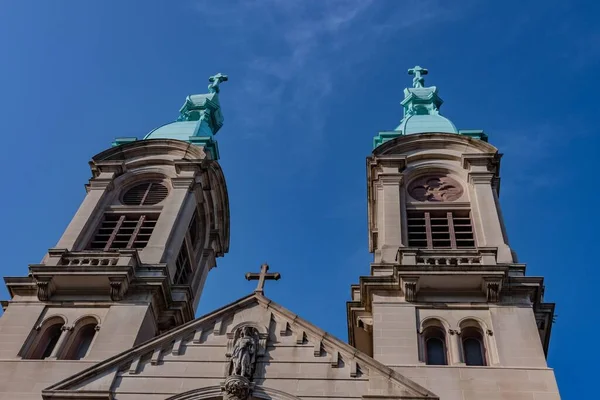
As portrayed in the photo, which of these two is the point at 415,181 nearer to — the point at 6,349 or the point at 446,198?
the point at 446,198

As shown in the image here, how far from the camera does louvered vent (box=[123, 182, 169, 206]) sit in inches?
1309

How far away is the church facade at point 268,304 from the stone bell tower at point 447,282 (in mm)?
53

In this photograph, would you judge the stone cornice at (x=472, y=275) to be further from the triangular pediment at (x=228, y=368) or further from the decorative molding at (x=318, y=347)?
the decorative molding at (x=318, y=347)

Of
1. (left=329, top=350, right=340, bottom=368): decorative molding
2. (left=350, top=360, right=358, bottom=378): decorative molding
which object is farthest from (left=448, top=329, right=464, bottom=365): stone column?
(left=329, top=350, right=340, bottom=368): decorative molding

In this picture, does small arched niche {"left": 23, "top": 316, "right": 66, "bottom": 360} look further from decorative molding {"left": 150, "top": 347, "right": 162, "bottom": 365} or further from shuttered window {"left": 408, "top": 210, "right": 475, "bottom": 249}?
shuttered window {"left": 408, "top": 210, "right": 475, "bottom": 249}

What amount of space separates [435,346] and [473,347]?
3.66ft

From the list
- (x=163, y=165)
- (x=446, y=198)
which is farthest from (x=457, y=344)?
(x=163, y=165)

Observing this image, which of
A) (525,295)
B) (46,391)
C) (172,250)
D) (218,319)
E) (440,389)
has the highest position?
(172,250)

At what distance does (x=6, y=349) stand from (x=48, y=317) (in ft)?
5.84

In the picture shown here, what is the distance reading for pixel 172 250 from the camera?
30062 millimetres

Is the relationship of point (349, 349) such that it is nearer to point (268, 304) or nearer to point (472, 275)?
point (268, 304)

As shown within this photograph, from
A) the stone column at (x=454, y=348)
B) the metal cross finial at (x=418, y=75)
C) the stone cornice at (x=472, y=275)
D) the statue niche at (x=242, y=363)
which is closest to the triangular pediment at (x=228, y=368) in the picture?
the statue niche at (x=242, y=363)

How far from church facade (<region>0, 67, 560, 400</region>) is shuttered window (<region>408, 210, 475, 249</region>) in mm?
58

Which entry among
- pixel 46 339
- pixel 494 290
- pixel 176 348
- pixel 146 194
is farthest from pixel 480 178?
pixel 46 339
